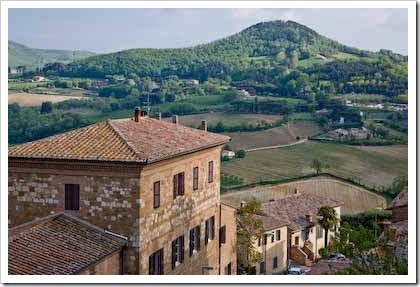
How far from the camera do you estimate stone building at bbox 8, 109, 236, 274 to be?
10.0 m

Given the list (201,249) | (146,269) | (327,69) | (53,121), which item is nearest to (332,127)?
(327,69)

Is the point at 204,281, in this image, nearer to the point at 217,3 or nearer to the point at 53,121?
the point at 217,3

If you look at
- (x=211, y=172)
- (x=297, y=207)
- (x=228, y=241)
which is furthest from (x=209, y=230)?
(x=297, y=207)

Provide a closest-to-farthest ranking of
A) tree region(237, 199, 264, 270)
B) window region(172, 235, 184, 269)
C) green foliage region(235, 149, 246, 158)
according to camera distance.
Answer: window region(172, 235, 184, 269)
tree region(237, 199, 264, 270)
green foliage region(235, 149, 246, 158)

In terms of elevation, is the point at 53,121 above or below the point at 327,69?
below

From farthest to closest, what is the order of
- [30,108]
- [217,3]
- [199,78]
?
1. [199,78]
2. [30,108]
3. [217,3]

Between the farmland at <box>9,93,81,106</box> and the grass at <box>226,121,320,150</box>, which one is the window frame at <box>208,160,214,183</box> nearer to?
the farmland at <box>9,93,81,106</box>

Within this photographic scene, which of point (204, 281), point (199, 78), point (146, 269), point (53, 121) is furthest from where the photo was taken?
point (199, 78)

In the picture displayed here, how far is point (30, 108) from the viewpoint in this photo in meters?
19.8

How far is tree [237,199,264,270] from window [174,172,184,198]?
28.0 feet

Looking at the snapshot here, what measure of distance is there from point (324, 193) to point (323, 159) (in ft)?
5.90

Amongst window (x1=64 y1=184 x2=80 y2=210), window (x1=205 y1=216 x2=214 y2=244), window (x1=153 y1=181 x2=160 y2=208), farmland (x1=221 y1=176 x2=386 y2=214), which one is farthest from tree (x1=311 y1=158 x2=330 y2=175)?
window (x1=64 y1=184 x2=80 y2=210)

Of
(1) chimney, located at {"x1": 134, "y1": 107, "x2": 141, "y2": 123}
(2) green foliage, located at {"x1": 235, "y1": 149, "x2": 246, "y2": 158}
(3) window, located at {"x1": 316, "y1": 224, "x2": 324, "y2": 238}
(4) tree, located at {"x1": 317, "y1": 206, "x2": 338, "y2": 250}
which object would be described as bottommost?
(3) window, located at {"x1": 316, "y1": 224, "x2": 324, "y2": 238}

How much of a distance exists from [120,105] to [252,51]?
11.1 m
